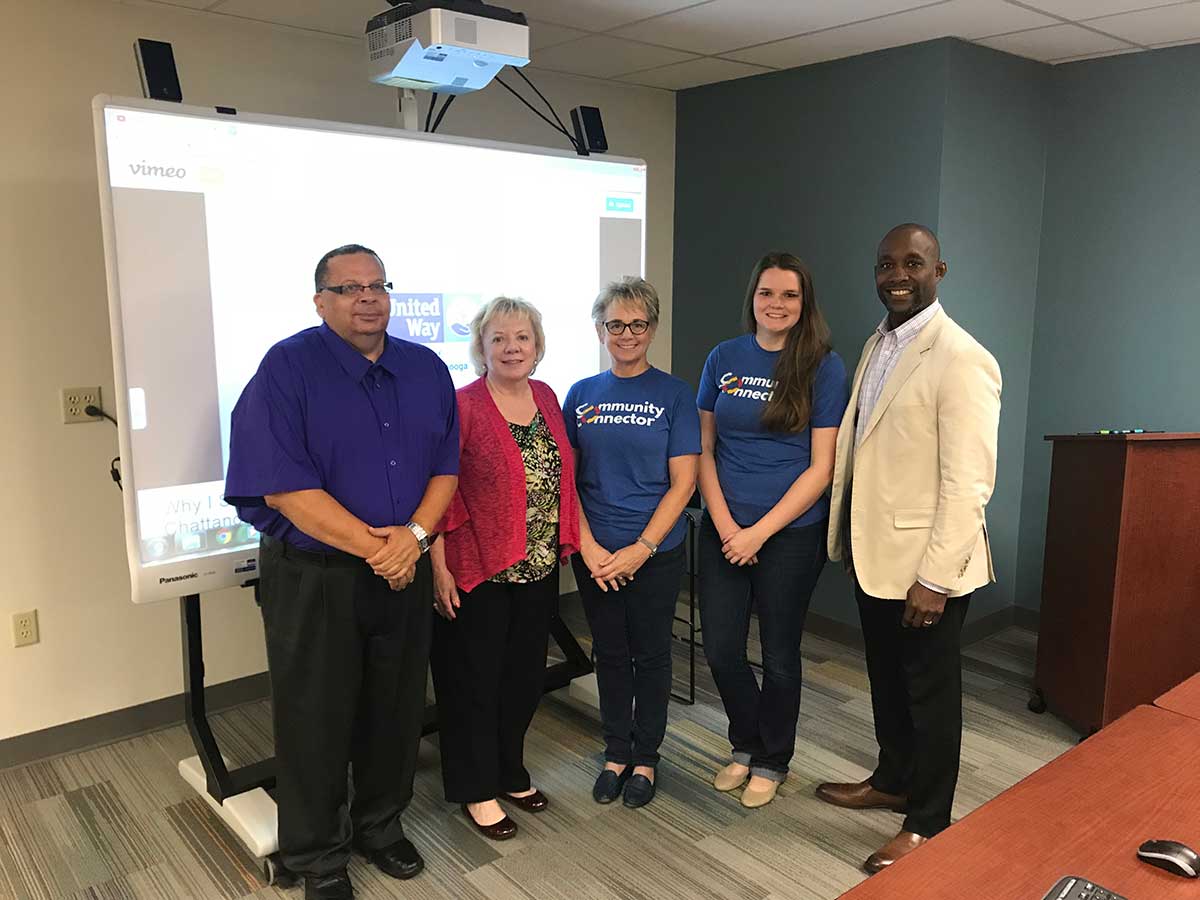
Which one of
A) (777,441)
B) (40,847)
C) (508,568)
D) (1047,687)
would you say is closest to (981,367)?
(777,441)

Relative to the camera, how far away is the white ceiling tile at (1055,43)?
10.6 feet

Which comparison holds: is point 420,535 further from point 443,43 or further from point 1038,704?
point 1038,704

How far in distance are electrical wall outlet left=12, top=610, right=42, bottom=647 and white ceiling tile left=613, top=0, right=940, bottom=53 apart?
2.70 m

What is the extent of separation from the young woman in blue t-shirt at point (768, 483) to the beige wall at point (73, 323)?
1.77 metres

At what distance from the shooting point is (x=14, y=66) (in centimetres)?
Result: 267

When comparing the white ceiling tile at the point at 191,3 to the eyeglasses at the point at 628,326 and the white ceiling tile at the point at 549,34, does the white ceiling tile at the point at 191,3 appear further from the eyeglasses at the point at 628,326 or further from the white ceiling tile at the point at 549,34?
the eyeglasses at the point at 628,326

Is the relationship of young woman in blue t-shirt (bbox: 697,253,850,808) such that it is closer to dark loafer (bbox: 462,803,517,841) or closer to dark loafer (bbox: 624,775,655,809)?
dark loafer (bbox: 624,775,655,809)

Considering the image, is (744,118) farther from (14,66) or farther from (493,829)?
(493,829)

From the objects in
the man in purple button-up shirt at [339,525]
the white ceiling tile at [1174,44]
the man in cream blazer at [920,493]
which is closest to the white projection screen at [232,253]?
the man in purple button-up shirt at [339,525]

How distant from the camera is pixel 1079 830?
50.5 inches

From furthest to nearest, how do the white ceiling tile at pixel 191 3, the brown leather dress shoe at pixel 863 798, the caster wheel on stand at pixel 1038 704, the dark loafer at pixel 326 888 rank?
the caster wheel on stand at pixel 1038 704 → the white ceiling tile at pixel 191 3 → the brown leather dress shoe at pixel 863 798 → the dark loafer at pixel 326 888

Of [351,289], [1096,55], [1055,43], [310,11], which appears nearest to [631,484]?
[351,289]

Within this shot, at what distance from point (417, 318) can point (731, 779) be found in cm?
168

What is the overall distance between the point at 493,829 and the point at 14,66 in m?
2.54
